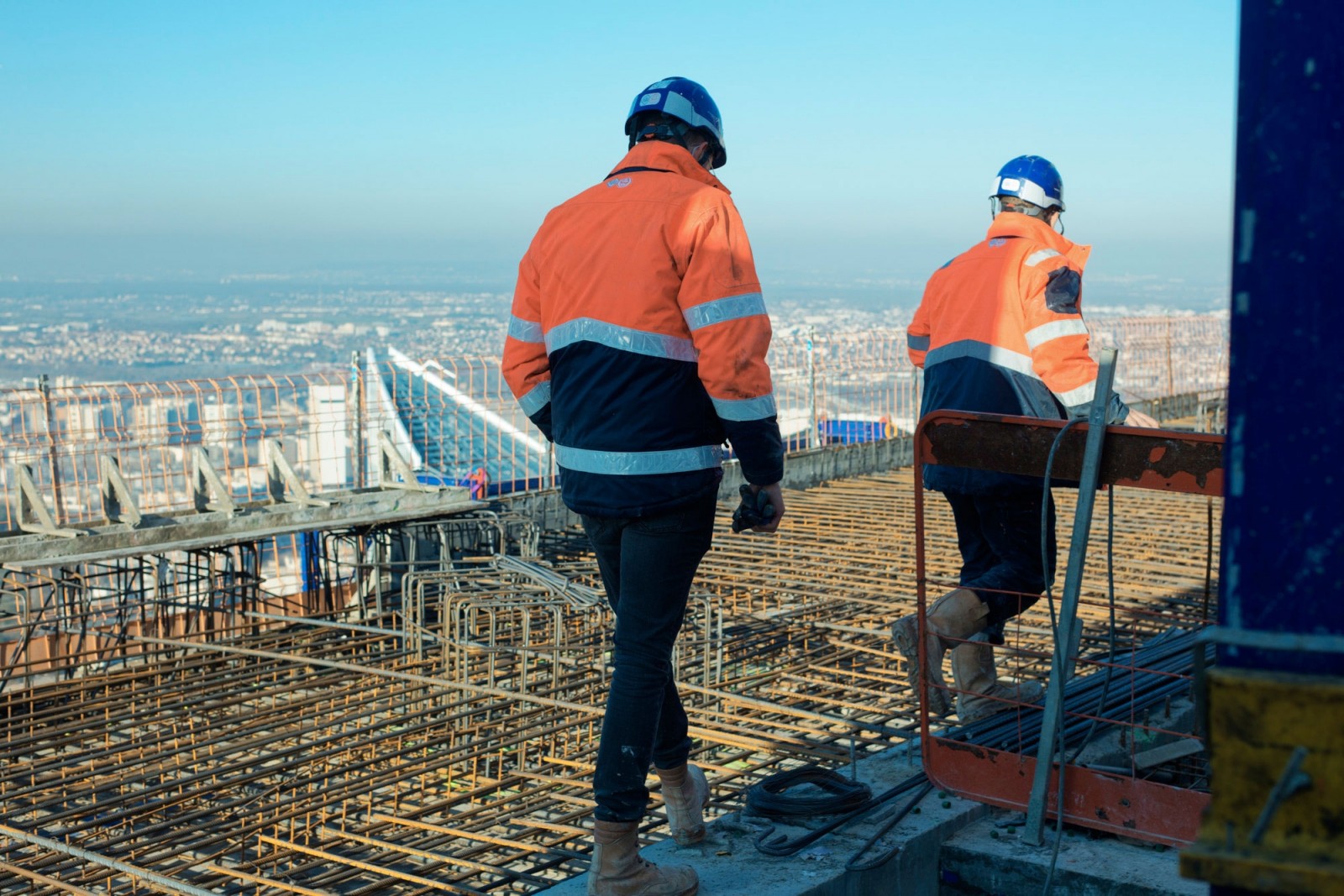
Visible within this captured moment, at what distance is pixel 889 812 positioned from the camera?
11.9 ft

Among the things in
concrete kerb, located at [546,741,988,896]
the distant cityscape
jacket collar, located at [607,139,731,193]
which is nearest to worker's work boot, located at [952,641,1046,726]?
concrete kerb, located at [546,741,988,896]

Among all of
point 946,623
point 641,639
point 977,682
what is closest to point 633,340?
point 641,639

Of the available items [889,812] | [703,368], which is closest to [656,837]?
[889,812]

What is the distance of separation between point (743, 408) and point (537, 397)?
0.74m

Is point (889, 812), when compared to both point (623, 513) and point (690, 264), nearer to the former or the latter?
point (623, 513)

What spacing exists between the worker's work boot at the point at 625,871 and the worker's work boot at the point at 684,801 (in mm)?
291

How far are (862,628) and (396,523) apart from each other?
3528 mm

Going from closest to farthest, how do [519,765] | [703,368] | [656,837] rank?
1. [703,368]
2. [656,837]
3. [519,765]

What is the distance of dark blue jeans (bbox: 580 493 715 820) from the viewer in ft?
9.79

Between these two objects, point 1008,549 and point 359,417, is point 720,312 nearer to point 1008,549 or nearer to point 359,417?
point 1008,549

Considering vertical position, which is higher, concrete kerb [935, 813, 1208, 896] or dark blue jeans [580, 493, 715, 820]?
dark blue jeans [580, 493, 715, 820]

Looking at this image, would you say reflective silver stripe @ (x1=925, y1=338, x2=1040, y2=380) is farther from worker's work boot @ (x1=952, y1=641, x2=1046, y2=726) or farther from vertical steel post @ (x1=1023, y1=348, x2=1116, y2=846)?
vertical steel post @ (x1=1023, y1=348, x2=1116, y2=846)

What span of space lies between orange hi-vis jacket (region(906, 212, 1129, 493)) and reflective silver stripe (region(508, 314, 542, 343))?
1.78 m

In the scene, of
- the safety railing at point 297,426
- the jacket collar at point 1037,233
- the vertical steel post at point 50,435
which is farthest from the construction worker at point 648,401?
the vertical steel post at point 50,435
